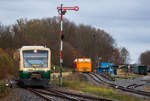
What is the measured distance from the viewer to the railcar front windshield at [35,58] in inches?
798

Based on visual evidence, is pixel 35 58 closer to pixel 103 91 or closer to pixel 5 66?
pixel 5 66

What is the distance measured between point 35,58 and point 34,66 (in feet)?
2.07

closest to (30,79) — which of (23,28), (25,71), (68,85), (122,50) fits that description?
(25,71)

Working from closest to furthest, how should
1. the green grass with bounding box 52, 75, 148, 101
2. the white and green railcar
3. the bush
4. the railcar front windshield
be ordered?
the green grass with bounding box 52, 75, 148, 101 → the white and green railcar → the railcar front windshield → the bush

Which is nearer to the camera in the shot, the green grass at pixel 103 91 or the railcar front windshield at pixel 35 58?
the green grass at pixel 103 91

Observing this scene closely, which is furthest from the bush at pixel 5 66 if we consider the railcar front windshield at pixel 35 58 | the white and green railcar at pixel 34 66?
the railcar front windshield at pixel 35 58

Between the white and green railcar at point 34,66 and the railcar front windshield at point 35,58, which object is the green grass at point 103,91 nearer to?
the white and green railcar at point 34,66

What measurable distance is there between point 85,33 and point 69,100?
70217 mm

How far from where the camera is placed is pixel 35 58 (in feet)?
67.6

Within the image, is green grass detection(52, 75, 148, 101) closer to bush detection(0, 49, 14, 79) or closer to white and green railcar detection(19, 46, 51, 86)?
white and green railcar detection(19, 46, 51, 86)

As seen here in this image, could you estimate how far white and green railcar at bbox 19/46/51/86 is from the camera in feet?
65.2

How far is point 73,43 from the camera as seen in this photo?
84.8 meters

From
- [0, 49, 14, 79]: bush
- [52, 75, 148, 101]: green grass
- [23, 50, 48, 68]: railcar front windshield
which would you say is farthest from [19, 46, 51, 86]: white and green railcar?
[0, 49, 14, 79]: bush

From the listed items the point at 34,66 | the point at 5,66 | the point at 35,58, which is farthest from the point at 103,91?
the point at 5,66
